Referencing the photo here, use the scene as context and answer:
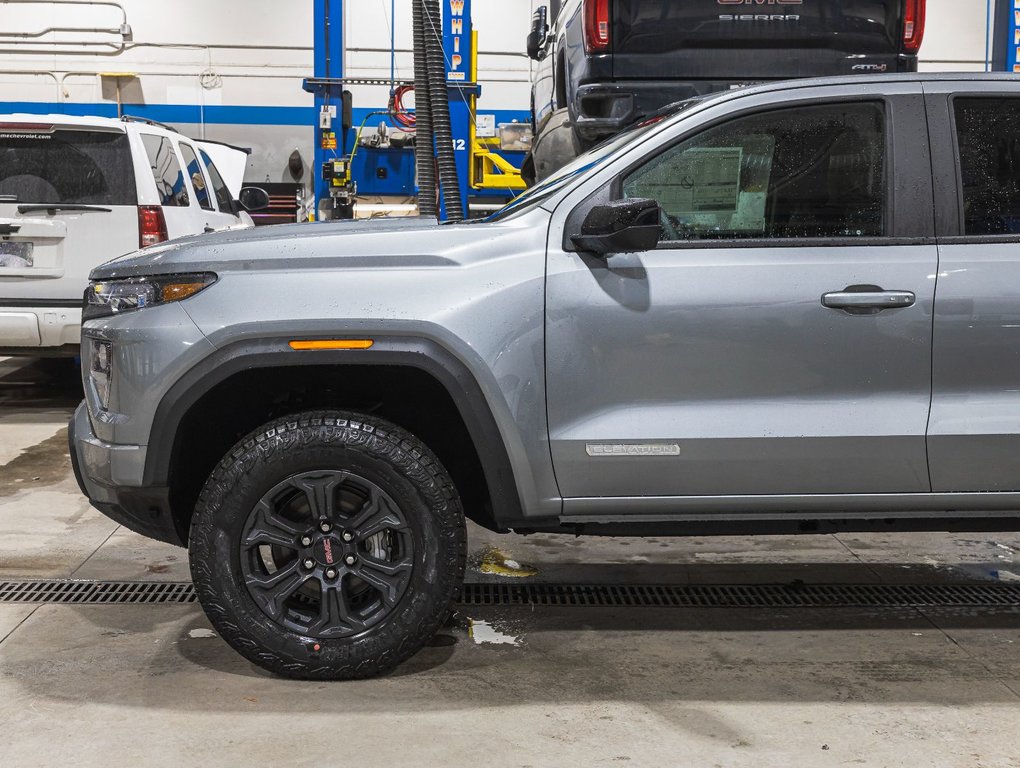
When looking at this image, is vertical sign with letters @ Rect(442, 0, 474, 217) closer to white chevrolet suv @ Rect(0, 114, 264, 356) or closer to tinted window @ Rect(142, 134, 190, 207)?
tinted window @ Rect(142, 134, 190, 207)

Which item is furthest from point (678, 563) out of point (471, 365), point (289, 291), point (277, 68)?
point (277, 68)

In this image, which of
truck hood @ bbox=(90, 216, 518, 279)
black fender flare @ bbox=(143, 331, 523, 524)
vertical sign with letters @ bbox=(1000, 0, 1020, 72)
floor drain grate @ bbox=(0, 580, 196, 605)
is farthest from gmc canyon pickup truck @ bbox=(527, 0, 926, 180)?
vertical sign with letters @ bbox=(1000, 0, 1020, 72)

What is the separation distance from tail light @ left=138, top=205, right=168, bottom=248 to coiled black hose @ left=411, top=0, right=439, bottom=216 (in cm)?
181

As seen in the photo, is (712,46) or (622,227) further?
(712,46)

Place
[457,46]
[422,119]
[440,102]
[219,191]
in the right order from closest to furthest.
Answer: [440,102] < [422,119] < [219,191] < [457,46]

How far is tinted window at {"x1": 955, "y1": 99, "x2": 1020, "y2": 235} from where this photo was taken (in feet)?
11.0

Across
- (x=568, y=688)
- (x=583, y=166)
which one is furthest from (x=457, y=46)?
(x=568, y=688)

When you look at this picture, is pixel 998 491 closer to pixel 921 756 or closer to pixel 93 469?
pixel 921 756

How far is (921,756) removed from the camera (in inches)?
113

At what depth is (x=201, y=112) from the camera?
1705 cm

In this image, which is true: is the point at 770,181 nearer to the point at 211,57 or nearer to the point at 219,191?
the point at 219,191

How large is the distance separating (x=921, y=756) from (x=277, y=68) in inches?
642

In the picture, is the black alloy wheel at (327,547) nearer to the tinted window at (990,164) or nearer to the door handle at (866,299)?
the door handle at (866,299)

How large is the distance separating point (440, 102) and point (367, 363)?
9.67ft
